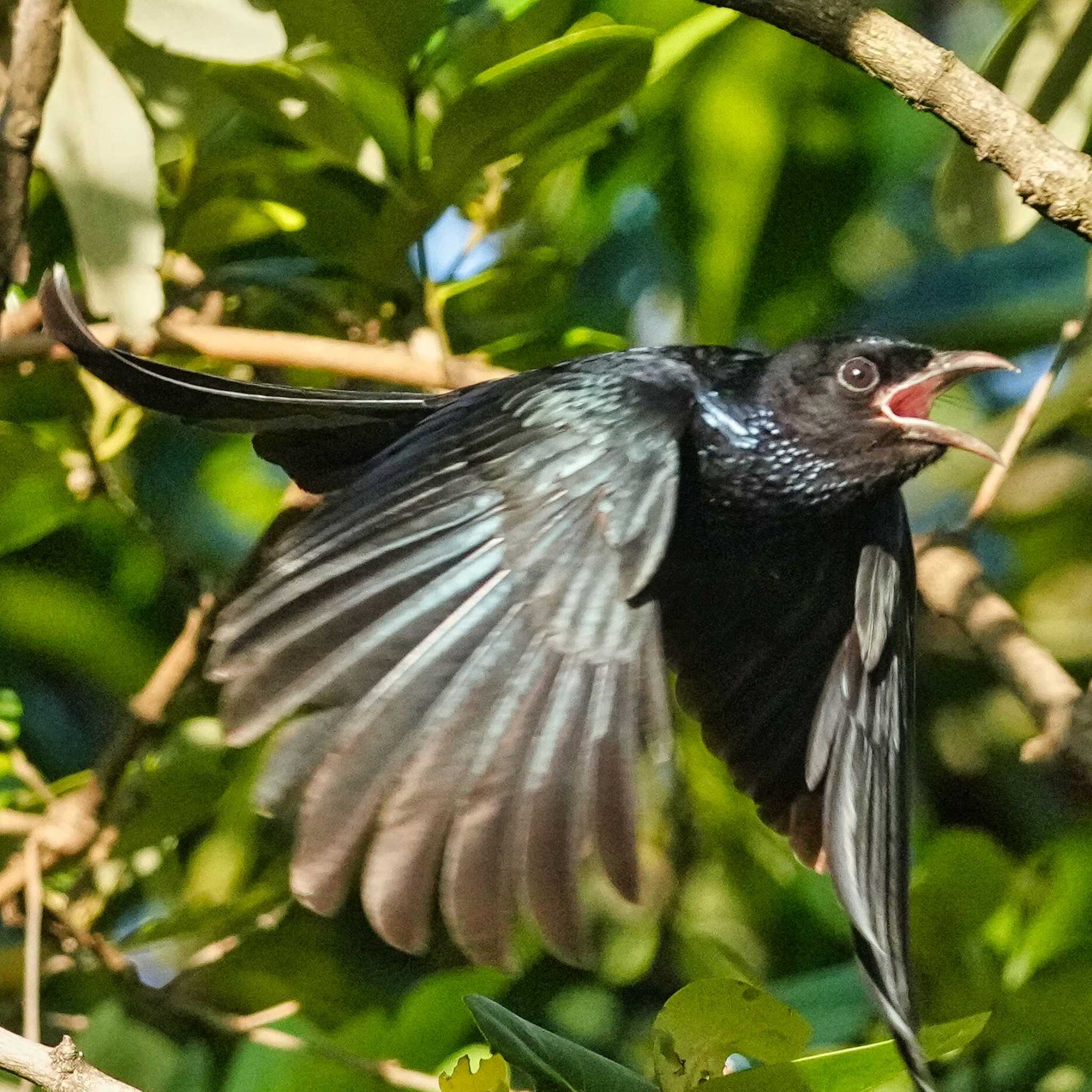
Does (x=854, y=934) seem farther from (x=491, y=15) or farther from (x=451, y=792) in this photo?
(x=491, y=15)

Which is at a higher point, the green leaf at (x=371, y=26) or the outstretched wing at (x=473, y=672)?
the green leaf at (x=371, y=26)

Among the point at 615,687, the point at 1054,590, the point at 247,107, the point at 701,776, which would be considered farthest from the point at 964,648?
the point at 247,107

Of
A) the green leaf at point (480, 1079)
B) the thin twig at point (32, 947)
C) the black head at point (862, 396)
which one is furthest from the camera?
the black head at point (862, 396)

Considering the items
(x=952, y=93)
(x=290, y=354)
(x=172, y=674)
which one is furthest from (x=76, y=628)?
(x=952, y=93)

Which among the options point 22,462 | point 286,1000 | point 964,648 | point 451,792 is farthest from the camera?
point 964,648

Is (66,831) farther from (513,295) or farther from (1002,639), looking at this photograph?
(1002,639)

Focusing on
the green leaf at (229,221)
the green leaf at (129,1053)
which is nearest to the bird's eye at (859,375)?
the green leaf at (229,221)

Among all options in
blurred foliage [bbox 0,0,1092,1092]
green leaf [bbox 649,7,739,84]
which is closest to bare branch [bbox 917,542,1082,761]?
blurred foliage [bbox 0,0,1092,1092]

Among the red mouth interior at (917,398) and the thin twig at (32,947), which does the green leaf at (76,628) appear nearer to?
the thin twig at (32,947)
